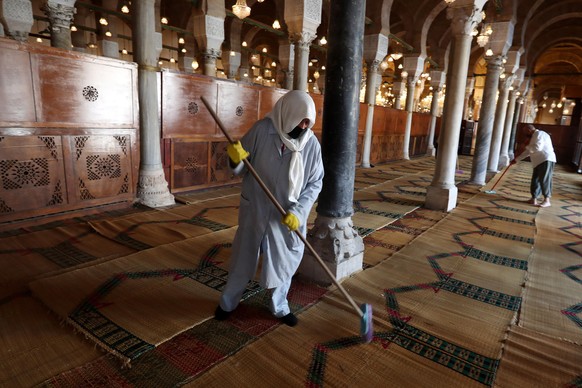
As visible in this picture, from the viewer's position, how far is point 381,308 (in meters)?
2.80


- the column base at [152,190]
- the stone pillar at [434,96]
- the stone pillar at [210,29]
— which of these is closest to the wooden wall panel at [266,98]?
the stone pillar at [210,29]

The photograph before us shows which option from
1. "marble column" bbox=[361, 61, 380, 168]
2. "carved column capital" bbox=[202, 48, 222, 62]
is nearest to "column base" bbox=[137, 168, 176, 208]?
"carved column capital" bbox=[202, 48, 222, 62]

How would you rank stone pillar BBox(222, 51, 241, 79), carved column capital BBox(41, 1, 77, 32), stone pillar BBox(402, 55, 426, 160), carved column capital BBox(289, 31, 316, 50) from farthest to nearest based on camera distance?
stone pillar BBox(222, 51, 241, 79), stone pillar BBox(402, 55, 426, 160), carved column capital BBox(289, 31, 316, 50), carved column capital BBox(41, 1, 77, 32)

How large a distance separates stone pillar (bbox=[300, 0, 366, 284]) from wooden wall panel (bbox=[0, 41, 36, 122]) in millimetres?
3450

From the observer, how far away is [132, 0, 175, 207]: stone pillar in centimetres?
531

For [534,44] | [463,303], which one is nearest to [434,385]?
[463,303]

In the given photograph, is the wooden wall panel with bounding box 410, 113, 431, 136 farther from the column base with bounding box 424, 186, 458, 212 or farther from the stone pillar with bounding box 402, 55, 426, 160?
the column base with bounding box 424, 186, 458, 212

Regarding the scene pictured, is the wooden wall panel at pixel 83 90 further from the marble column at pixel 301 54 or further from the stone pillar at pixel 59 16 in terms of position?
the marble column at pixel 301 54

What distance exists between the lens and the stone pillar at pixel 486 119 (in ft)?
28.1

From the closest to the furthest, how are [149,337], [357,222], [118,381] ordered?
[118,381]
[149,337]
[357,222]

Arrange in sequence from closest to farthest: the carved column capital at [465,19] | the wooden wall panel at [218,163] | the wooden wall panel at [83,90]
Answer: the wooden wall panel at [83,90] → the carved column capital at [465,19] → the wooden wall panel at [218,163]

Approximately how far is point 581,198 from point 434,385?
8275 millimetres

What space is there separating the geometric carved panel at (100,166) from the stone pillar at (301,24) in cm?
478

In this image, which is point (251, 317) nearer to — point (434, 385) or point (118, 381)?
point (118, 381)
